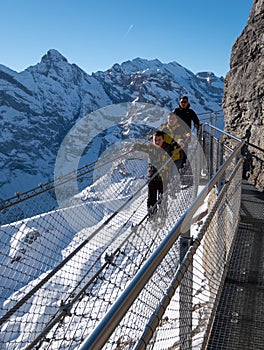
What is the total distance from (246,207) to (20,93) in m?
204

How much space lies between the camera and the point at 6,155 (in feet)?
535

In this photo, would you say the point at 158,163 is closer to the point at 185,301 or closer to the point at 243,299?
the point at 243,299

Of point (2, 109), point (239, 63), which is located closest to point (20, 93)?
point (2, 109)

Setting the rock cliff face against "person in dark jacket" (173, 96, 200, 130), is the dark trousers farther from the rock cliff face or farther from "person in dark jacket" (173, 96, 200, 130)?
the rock cliff face

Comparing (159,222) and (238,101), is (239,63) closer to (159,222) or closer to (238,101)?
(238,101)

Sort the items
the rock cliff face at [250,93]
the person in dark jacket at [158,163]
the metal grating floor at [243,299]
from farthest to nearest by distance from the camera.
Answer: the rock cliff face at [250,93]
the person in dark jacket at [158,163]
the metal grating floor at [243,299]

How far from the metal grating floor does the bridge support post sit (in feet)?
1.24

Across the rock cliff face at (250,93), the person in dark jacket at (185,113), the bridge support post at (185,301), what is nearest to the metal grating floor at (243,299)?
the bridge support post at (185,301)

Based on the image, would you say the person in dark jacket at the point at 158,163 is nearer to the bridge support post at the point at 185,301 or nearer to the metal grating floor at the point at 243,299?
the metal grating floor at the point at 243,299

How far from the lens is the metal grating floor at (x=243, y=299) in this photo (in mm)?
2221

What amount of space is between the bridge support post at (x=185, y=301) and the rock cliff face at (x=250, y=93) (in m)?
4.25

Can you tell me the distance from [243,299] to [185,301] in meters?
1.08

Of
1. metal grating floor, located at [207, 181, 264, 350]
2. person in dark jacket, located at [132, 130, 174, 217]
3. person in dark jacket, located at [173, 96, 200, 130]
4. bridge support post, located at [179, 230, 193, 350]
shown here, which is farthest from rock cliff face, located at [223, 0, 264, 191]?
bridge support post, located at [179, 230, 193, 350]

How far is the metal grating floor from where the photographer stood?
7.29 ft
